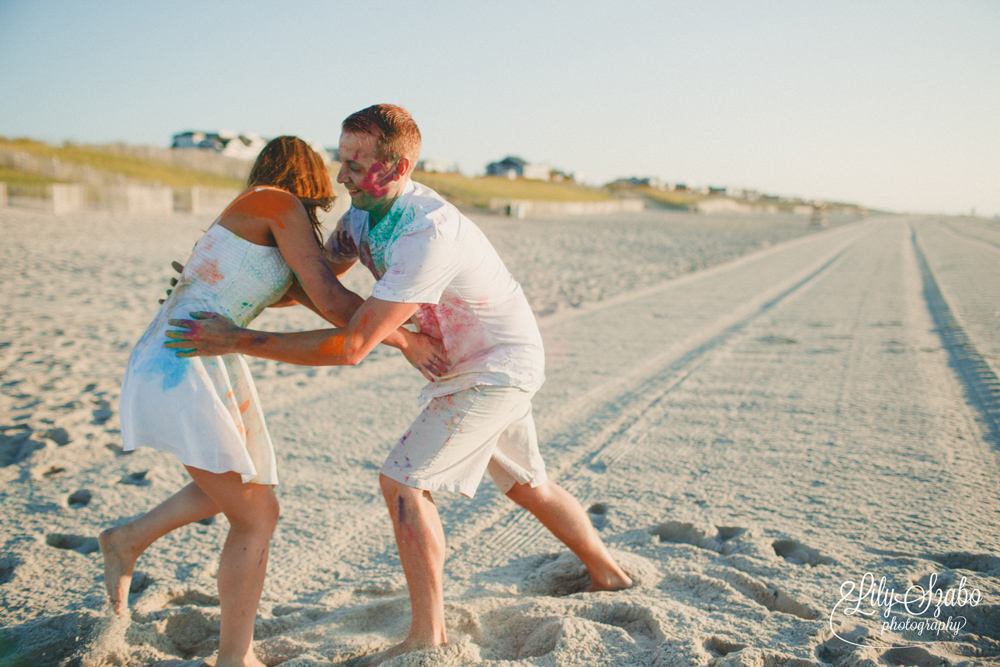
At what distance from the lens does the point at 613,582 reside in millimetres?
2645

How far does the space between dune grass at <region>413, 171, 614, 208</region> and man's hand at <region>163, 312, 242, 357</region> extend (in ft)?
132

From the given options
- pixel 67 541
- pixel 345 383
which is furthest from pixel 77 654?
pixel 345 383

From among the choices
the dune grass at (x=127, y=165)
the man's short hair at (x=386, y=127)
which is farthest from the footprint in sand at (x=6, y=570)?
the dune grass at (x=127, y=165)

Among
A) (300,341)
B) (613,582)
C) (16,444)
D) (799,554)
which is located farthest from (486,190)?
(300,341)

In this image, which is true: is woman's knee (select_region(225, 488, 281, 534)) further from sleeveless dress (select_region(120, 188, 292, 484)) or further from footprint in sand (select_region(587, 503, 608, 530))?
footprint in sand (select_region(587, 503, 608, 530))

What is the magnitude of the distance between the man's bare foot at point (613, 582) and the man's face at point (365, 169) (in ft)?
5.79

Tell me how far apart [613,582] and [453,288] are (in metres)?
1.45

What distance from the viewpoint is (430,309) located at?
2.24 m

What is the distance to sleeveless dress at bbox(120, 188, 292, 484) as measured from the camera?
1940 millimetres

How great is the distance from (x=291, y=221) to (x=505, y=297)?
761 millimetres

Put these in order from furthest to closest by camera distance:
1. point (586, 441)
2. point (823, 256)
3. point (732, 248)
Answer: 1. point (732, 248)
2. point (823, 256)
3. point (586, 441)

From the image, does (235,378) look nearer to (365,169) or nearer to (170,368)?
(170,368)

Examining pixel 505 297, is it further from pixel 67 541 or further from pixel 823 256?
pixel 823 256

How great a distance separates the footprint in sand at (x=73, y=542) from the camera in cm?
300
